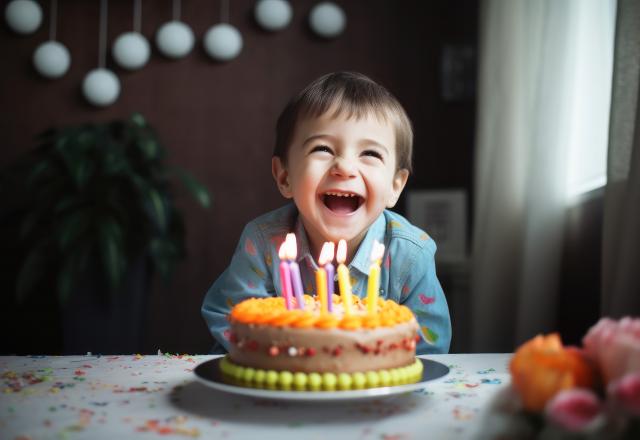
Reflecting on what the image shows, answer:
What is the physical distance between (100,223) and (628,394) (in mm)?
2888

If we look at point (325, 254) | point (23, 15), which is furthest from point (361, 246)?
point (23, 15)

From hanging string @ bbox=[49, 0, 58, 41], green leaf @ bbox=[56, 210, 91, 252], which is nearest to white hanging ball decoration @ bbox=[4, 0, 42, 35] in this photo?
hanging string @ bbox=[49, 0, 58, 41]

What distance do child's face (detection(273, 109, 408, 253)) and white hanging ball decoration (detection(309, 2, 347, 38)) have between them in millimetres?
2836

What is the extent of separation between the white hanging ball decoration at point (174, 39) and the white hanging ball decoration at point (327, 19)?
0.72 meters

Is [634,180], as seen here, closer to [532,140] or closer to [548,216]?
[548,216]

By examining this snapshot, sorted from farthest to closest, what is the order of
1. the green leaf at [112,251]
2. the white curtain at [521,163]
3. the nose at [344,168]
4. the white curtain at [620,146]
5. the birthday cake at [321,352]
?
1. the green leaf at [112,251]
2. the white curtain at [521,163]
3. the white curtain at [620,146]
4. the nose at [344,168]
5. the birthday cake at [321,352]

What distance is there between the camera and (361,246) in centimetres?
142

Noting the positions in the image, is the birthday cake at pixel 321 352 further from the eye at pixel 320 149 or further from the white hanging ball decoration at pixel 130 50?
the white hanging ball decoration at pixel 130 50

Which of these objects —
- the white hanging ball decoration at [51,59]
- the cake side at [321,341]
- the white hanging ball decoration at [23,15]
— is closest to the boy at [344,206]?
the cake side at [321,341]

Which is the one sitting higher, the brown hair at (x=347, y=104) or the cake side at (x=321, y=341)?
the brown hair at (x=347, y=104)

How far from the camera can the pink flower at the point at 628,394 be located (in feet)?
1.58

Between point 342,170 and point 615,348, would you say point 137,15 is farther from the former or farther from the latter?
point 615,348

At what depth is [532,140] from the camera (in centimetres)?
270

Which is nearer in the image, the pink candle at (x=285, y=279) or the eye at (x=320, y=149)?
the pink candle at (x=285, y=279)
